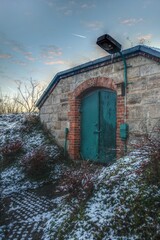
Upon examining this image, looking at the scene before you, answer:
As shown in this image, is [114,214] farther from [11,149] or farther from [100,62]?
[11,149]

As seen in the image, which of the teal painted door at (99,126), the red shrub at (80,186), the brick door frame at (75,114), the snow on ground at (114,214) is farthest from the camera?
the brick door frame at (75,114)

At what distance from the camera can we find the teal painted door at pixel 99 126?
21.4 feet

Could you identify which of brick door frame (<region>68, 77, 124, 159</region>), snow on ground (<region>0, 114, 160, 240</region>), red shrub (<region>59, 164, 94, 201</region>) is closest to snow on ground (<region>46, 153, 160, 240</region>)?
snow on ground (<region>0, 114, 160, 240</region>)

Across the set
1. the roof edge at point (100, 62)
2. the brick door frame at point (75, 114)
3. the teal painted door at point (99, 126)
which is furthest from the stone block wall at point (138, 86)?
the teal painted door at point (99, 126)

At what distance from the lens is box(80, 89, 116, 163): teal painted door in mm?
6531

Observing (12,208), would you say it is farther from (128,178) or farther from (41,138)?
(41,138)

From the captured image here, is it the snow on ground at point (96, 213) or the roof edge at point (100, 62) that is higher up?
the roof edge at point (100, 62)

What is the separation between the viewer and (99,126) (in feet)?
22.6

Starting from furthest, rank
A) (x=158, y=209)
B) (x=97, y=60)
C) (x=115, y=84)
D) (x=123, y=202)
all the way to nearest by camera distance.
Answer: (x=97, y=60)
(x=115, y=84)
(x=123, y=202)
(x=158, y=209)

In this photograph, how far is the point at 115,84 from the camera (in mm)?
6184

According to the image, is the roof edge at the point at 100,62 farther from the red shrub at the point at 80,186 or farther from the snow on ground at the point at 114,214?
the red shrub at the point at 80,186

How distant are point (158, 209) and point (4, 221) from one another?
9.28 feet

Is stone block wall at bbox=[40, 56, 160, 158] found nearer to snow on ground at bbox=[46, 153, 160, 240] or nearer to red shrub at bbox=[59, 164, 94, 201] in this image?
snow on ground at bbox=[46, 153, 160, 240]

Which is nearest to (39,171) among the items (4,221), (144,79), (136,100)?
(4,221)
